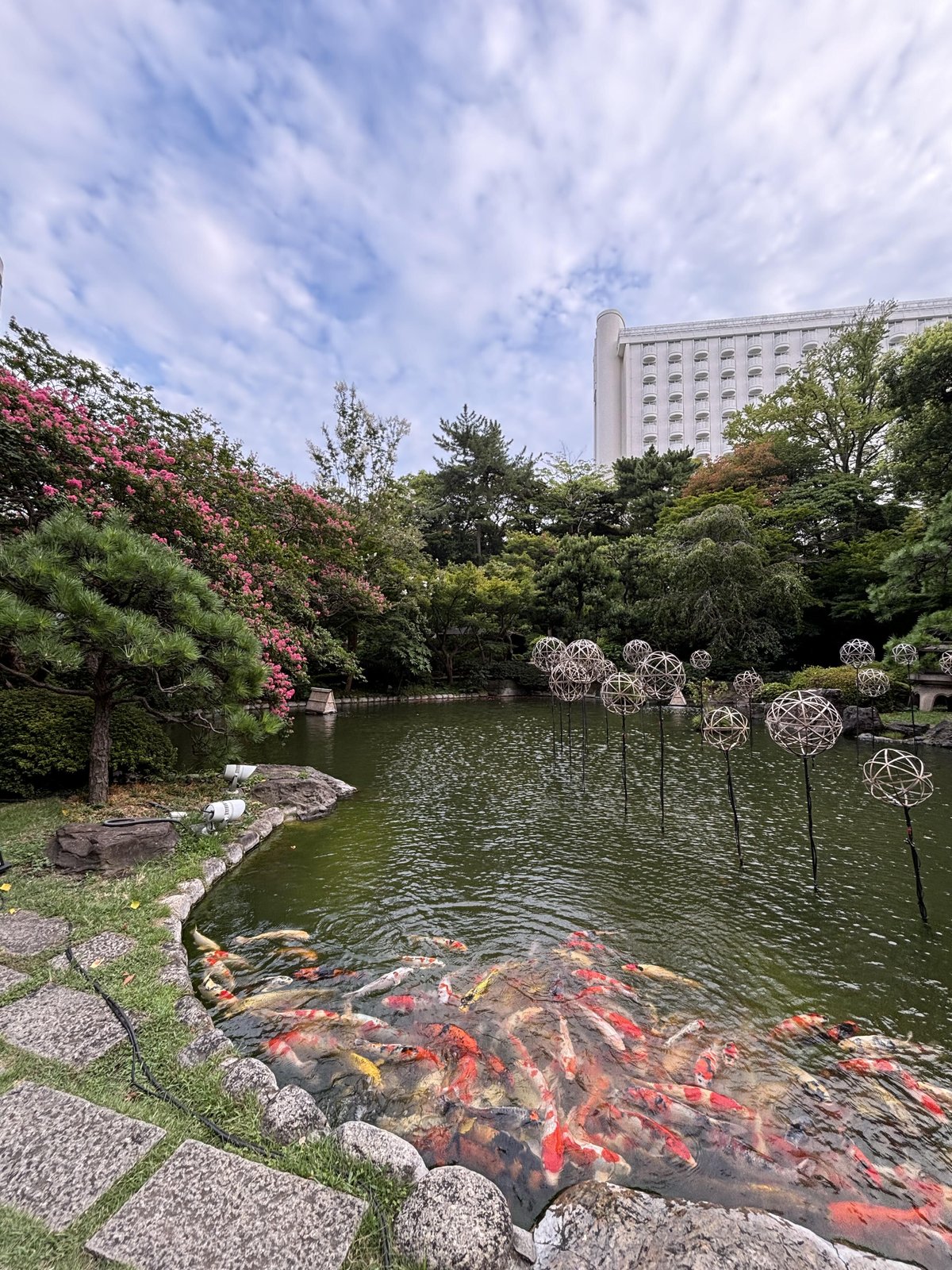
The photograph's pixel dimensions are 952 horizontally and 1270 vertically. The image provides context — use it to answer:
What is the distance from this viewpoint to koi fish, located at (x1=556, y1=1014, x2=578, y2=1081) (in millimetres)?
3000

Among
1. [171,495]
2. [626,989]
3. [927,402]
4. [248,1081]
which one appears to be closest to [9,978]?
[248,1081]

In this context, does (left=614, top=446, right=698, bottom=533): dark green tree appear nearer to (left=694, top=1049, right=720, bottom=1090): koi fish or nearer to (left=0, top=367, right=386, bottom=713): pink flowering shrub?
(left=0, top=367, right=386, bottom=713): pink flowering shrub

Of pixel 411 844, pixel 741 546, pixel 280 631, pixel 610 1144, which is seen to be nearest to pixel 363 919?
pixel 411 844

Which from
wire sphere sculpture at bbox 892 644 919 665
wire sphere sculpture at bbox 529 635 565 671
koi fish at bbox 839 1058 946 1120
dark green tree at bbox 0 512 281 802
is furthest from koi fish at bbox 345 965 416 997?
wire sphere sculpture at bbox 892 644 919 665

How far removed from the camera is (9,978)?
3166 millimetres

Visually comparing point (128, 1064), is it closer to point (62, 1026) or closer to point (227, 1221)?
point (62, 1026)

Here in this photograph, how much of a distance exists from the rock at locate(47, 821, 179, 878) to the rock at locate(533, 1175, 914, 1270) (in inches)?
169

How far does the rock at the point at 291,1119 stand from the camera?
2256 millimetres

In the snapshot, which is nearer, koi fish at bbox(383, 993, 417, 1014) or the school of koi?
the school of koi

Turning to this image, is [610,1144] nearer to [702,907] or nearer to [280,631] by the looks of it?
[702,907]

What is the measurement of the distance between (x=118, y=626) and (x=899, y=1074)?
634 cm

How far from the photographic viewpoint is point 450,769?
9.84m

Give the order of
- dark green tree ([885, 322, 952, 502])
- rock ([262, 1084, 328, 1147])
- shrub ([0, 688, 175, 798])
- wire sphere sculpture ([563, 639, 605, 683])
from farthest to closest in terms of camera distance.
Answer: dark green tree ([885, 322, 952, 502]), wire sphere sculpture ([563, 639, 605, 683]), shrub ([0, 688, 175, 798]), rock ([262, 1084, 328, 1147])

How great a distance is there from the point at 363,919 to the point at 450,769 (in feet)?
17.1
